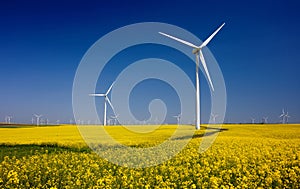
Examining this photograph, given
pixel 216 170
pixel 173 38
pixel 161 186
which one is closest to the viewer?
pixel 161 186

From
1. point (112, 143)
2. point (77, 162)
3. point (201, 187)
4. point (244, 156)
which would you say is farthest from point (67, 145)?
point (201, 187)

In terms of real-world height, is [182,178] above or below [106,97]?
below

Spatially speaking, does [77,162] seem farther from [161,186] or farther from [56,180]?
[161,186]

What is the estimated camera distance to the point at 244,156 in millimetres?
14648

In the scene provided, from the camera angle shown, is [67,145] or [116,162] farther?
[67,145]

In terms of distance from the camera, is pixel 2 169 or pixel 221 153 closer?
pixel 2 169

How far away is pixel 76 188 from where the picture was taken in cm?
1019

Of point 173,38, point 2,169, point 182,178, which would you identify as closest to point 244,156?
point 182,178

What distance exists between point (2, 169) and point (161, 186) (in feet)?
23.8

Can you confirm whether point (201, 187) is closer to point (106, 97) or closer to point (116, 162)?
point (116, 162)

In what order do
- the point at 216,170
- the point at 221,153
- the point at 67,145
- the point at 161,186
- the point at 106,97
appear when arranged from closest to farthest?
the point at 161,186
the point at 216,170
the point at 221,153
the point at 67,145
the point at 106,97

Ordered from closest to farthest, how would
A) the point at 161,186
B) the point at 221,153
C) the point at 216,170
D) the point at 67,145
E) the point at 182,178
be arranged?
the point at 161,186, the point at 182,178, the point at 216,170, the point at 221,153, the point at 67,145

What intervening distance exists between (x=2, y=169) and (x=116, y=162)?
508 centimetres

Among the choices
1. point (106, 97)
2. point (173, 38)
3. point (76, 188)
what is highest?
point (173, 38)
